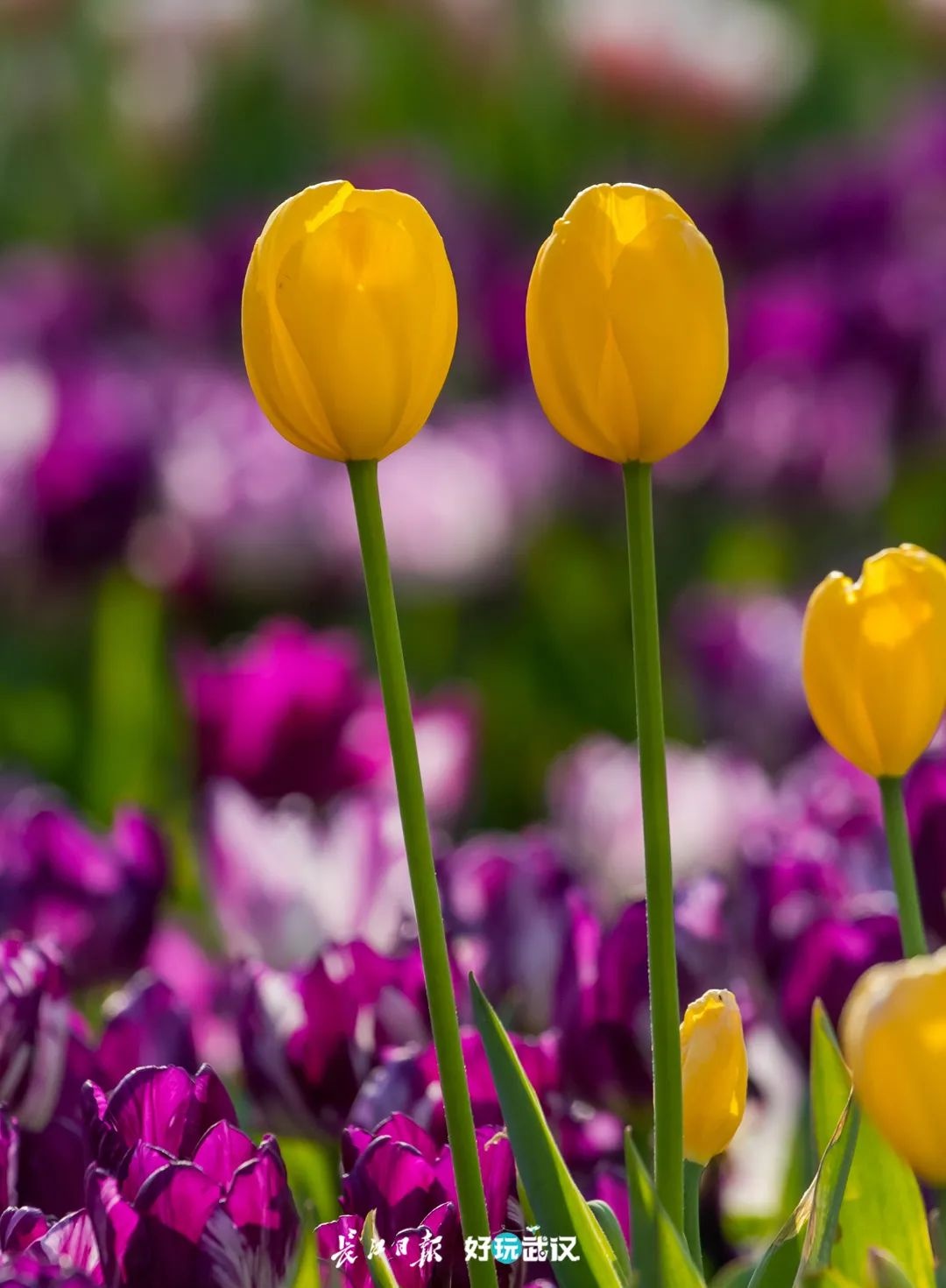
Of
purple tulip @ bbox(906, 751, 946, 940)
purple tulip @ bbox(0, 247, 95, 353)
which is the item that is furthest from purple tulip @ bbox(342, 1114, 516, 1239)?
purple tulip @ bbox(0, 247, 95, 353)

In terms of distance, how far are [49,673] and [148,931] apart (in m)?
1.07

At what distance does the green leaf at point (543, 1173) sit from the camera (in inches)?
16.9

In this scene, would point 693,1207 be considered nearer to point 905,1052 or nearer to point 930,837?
point 905,1052

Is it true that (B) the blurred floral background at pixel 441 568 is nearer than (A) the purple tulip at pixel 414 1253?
No

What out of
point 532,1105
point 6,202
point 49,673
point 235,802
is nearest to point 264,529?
point 49,673

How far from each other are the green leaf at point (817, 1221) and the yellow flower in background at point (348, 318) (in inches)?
7.4

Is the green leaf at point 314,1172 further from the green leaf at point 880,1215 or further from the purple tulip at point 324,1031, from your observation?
the green leaf at point 880,1215

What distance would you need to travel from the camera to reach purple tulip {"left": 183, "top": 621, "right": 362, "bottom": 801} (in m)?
1.09

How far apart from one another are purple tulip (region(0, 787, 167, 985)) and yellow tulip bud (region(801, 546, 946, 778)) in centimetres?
38

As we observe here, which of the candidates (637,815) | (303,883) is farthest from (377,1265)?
(637,815)

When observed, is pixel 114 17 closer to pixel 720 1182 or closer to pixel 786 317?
pixel 786 317

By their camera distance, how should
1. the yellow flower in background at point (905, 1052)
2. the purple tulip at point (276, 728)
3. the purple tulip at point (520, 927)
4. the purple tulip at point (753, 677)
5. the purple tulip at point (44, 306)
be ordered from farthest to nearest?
the purple tulip at point (44, 306) → the purple tulip at point (753, 677) → the purple tulip at point (276, 728) → the purple tulip at point (520, 927) → the yellow flower in background at point (905, 1052)

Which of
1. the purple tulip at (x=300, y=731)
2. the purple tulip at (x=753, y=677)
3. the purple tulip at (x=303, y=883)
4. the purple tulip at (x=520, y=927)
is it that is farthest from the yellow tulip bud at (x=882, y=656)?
the purple tulip at (x=753, y=677)

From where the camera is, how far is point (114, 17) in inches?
141
